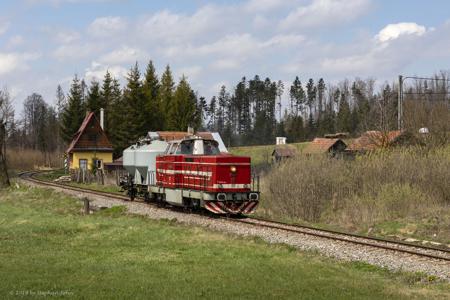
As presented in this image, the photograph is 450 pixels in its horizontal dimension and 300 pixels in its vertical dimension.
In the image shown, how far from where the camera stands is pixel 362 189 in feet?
81.5

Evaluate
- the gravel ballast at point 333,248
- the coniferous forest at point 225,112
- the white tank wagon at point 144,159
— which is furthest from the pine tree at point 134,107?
the gravel ballast at point 333,248

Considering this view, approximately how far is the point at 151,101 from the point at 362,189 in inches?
1868

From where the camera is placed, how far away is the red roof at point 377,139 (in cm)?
2942

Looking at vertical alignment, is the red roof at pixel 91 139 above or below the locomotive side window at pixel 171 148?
above

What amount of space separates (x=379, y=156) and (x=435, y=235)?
8.35 meters

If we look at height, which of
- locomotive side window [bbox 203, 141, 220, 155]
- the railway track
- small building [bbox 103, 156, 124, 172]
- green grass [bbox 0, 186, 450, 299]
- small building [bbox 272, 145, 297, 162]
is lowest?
the railway track

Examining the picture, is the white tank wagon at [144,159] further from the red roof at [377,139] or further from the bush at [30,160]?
the bush at [30,160]

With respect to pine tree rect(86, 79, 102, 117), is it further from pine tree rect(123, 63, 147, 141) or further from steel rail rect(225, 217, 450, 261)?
steel rail rect(225, 217, 450, 261)

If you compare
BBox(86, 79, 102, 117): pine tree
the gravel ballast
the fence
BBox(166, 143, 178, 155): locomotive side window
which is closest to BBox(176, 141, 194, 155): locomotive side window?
BBox(166, 143, 178, 155): locomotive side window

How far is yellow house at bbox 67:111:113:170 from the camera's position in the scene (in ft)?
216

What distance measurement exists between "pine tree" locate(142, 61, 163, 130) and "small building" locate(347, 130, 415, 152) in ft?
129

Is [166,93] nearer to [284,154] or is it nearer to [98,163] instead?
[98,163]

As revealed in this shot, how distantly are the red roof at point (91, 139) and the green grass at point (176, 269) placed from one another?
49656 millimetres

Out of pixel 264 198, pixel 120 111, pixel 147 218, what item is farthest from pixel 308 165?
pixel 120 111
